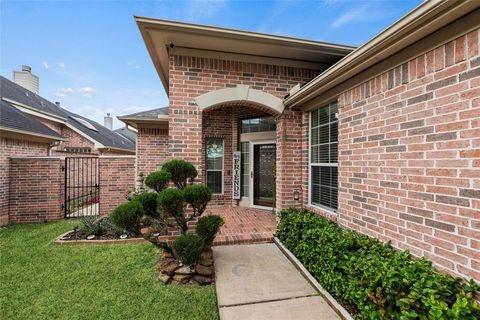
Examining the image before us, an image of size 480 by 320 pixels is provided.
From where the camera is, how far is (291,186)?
201 inches

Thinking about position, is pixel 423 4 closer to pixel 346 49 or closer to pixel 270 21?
pixel 346 49

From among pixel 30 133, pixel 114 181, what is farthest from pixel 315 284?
pixel 30 133

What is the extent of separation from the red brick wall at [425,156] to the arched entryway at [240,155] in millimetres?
3996

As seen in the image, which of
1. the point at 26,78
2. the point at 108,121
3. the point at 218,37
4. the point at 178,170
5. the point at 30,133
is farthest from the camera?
the point at 108,121

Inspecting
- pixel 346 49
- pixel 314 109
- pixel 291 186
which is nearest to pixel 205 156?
pixel 291 186

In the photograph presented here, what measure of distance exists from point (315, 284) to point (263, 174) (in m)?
4.55

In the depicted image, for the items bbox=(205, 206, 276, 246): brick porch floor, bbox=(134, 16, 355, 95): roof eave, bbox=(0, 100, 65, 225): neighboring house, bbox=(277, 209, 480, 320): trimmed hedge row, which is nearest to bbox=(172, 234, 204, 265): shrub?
bbox=(205, 206, 276, 246): brick porch floor

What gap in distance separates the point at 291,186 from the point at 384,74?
2.92 metres

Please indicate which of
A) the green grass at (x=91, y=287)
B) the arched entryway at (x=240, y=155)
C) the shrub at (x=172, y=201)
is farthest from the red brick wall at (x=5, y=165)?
the shrub at (x=172, y=201)

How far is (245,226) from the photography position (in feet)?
18.1

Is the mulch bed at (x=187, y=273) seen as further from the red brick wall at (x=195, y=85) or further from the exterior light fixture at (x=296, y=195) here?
the exterior light fixture at (x=296, y=195)

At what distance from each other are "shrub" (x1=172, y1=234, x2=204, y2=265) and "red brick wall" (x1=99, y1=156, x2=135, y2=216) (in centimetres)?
503

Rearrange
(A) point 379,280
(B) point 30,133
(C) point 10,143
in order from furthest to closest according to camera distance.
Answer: (B) point 30,133
(C) point 10,143
(A) point 379,280

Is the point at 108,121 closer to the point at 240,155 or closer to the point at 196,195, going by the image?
the point at 240,155
